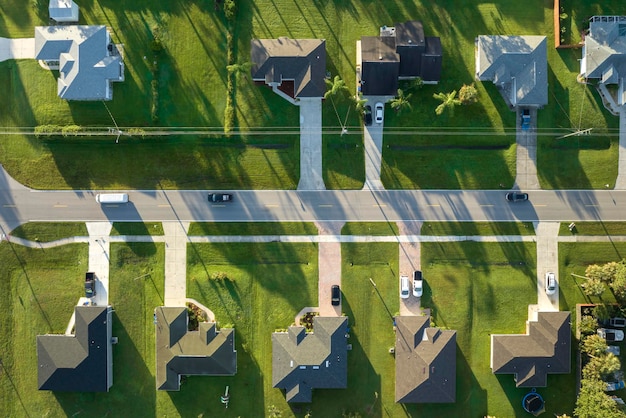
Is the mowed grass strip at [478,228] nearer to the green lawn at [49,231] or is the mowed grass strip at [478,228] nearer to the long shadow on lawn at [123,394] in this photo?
the long shadow on lawn at [123,394]

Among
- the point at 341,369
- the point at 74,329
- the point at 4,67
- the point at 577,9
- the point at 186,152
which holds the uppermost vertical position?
the point at 577,9

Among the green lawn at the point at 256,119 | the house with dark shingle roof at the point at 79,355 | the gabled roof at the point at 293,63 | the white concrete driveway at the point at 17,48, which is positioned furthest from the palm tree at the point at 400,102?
the white concrete driveway at the point at 17,48

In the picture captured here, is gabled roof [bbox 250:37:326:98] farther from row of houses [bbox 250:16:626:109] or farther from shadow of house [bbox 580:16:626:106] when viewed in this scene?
shadow of house [bbox 580:16:626:106]

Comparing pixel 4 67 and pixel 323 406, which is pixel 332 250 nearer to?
pixel 323 406

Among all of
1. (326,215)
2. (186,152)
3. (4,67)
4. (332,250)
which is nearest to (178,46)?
(186,152)

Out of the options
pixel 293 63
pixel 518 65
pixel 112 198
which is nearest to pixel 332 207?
pixel 293 63

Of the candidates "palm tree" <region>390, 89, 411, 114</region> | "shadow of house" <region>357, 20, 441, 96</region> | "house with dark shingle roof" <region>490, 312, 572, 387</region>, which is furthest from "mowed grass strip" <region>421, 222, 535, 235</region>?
"shadow of house" <region>357, 20, 441, 96</region>
